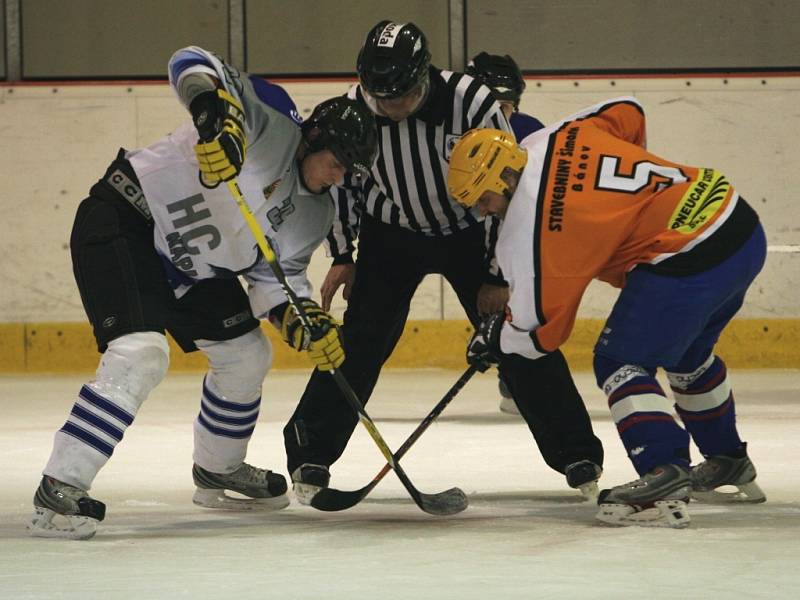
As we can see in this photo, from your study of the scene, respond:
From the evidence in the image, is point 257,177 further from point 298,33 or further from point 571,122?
point 298,33

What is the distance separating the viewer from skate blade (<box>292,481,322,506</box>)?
3406 millimetres

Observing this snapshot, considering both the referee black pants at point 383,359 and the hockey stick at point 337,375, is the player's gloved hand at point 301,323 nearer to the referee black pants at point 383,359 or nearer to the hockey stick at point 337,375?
the hockey stick at point 337,375

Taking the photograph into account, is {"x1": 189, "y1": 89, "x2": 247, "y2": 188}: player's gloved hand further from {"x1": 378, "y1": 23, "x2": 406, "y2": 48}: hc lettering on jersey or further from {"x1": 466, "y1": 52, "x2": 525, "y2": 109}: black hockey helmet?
{"x1": 466, "y1": 52, "x2": 525, "y2": 109}: black hockey helmet

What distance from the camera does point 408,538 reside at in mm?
2936

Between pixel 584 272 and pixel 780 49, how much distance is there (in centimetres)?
451

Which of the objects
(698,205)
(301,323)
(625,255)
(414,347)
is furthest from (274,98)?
(414,347)

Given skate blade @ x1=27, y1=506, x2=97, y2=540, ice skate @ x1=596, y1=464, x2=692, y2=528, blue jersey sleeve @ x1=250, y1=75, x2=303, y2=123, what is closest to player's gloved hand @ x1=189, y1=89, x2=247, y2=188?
blue jersey sleeve @ x1=250, y1=75, x2=303, y2=123

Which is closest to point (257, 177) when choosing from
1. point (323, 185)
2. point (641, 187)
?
point (323, 185)

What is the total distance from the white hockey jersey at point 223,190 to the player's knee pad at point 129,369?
253 mm

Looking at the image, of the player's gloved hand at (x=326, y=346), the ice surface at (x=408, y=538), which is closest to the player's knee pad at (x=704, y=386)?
the ice surface at (x=408, y=538)

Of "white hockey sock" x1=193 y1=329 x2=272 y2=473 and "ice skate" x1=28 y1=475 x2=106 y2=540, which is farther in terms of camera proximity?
"white hockey sock" x1=193 y1=329 x2=272 y2=473

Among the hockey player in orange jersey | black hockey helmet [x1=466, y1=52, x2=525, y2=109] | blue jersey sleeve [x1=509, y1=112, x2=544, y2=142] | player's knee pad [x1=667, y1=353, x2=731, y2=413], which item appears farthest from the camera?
black hockey helmet [x1=466, y1=52, x2=525, y2=109]

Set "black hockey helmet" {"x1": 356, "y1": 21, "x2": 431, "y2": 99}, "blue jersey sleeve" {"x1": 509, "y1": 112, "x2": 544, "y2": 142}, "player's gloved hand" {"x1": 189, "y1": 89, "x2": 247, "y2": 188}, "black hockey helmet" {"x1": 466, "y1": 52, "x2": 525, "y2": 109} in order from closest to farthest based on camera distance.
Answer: "player's gloved hand" {"x1": 189, "y1": 89, "x2": 247, "y2": 188}, "black hockey helmet" {"x1": 356, "y1": 21, "x2": 431, "y2": 99}, "blue jersey sleeve" {"x1": 509, "y1": 112, "x2": 544, "y2": 142}, "black hockey helmet" {"x1": 466, "y1": 52, "x2": 525, "y2": 109}

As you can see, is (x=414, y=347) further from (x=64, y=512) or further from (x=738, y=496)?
(x=64, y=512)
